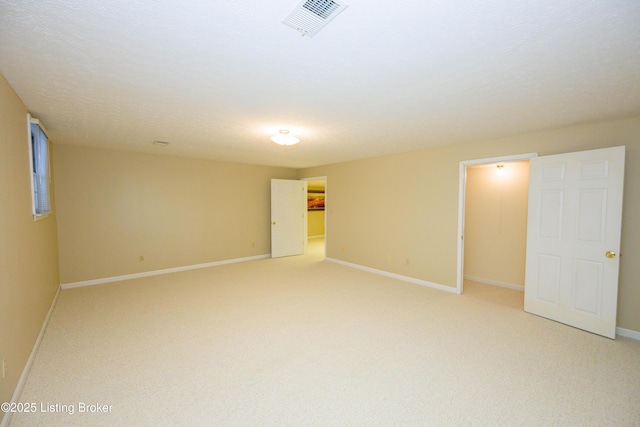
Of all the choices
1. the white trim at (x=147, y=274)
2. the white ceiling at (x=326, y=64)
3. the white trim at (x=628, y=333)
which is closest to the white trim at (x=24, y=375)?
the white trim at (x=147, y=274)

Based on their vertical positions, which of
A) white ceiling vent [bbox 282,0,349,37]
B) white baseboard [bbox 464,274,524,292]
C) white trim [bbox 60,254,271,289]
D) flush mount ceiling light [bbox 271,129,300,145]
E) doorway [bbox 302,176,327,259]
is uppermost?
white ceiling vent [bbox 282,0,349,37]

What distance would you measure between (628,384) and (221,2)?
385 centimetres

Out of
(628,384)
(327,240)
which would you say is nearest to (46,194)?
(327,240)

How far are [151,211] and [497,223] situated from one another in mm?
6487

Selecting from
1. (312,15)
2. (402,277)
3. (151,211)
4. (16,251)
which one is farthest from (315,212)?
(312,15)

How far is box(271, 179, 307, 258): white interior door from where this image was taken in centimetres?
A: 691

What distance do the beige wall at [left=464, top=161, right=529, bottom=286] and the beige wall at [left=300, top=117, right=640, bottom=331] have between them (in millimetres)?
1064

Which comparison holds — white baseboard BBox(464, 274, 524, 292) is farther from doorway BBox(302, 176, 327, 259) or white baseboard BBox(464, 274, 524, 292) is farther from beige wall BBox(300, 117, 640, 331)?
doorway BBox(302, 176, 327, 259)

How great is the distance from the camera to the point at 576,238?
3.14 m

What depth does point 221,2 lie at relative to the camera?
1.27 metres

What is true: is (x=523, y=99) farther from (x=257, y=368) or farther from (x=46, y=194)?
(x=46, y=194)

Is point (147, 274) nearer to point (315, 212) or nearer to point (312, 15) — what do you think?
point (312, 15)

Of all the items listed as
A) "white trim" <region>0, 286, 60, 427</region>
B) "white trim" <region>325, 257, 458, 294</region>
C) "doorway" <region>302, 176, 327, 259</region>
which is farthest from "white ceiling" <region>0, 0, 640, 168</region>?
"doorway" <region>302, 176, 327, 259</region>

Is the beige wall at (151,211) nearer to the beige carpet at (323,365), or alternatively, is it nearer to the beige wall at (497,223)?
the beige carpet at (323,365)
